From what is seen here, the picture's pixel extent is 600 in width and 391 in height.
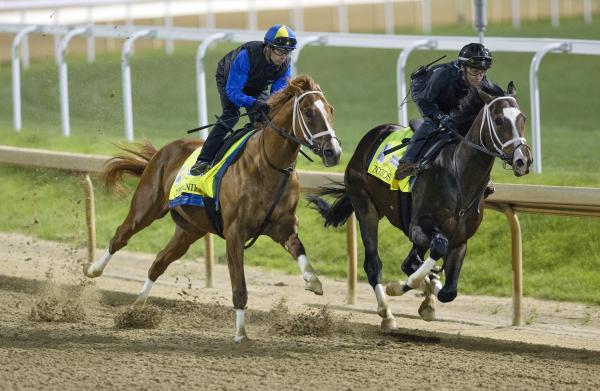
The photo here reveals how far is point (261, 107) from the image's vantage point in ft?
26.3

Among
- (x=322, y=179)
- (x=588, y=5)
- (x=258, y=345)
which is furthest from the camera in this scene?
(x=588, y=5)

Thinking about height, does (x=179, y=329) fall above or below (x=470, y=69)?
below

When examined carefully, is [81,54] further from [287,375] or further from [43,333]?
[287,375]

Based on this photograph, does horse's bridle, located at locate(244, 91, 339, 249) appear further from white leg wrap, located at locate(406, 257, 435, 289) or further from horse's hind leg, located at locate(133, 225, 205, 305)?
horse's hind leg, located at locate(133, 225, 205, 305)

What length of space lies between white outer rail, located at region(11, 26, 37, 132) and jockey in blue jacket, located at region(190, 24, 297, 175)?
7.30 metres

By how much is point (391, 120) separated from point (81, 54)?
24.4ft

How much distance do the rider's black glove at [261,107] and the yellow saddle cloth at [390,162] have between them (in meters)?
1.00

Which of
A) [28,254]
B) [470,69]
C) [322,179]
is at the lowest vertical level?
[28,254]

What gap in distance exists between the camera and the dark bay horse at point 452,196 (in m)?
7.57

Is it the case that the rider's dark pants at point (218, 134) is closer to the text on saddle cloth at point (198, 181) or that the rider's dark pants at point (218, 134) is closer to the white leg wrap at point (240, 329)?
the text on saddle cloth at point (198, 181)

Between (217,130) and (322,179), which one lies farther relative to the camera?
(322,179)

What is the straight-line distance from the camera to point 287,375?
690 centimetres

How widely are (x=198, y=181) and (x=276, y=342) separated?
1.25 metres

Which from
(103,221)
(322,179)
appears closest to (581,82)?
(103,221)
